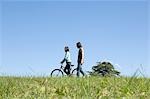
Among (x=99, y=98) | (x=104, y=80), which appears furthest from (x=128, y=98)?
(x=104, y=80)

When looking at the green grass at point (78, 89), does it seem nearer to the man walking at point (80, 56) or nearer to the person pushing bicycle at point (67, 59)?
the man walking at point (80, 56)

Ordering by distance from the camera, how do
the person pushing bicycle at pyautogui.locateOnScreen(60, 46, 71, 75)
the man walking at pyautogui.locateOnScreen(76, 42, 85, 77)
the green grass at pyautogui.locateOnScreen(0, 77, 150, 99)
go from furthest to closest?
the person pushing bicycle at pyautogui.locateOnScreen(60, 46, 71, 75)
the man walking at pyautogui.locateOnScreen(76, 42, 85, 77)
the green grass at pyautogui.locateOnScreen(0, 77, 150, 99)

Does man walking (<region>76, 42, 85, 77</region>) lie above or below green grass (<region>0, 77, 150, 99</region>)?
above

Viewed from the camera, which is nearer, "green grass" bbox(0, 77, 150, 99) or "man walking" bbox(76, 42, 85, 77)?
"green grass" bbox(0, 77, 150, 99)

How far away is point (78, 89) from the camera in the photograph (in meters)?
9.81

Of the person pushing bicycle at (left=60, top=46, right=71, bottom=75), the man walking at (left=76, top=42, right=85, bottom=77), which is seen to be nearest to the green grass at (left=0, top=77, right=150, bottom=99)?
the man walking at (left=76, top=42, right=85, bottom=77)

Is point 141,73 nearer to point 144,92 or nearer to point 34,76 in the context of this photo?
point 144,92

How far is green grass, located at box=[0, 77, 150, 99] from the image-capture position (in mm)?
9148

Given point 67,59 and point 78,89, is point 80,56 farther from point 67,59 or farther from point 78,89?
point 78,89

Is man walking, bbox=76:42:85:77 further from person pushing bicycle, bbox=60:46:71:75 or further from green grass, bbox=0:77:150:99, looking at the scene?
green grass, bbox=0:77:150:99

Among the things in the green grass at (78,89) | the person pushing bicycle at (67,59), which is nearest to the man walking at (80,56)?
the person pushing bicycle at (67,59)

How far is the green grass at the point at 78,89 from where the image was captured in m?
9.15

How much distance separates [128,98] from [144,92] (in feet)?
3.88

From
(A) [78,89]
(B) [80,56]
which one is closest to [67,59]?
(B) [80,56]
